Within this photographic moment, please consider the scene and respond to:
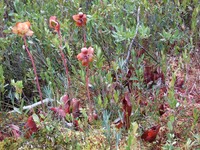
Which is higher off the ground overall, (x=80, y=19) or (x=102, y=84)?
(x=80, y=19)

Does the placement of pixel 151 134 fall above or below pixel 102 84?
below

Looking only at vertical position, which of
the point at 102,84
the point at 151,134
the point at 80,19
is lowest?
the point at 151,134

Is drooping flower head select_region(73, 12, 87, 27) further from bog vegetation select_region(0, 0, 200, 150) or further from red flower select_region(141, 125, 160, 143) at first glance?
red flower select_region(141, 125, 160, 143)

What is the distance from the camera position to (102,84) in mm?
1972

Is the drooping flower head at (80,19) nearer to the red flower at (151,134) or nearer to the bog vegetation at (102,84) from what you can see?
the bog vegetation at (102,84)

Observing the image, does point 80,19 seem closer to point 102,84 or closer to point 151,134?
point 102,84

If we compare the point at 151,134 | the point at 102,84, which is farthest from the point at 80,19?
the point at 151,134

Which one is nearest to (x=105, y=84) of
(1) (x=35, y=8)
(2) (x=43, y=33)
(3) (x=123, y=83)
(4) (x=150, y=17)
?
(3) (x=123, y=83)

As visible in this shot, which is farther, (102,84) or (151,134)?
(102,84)

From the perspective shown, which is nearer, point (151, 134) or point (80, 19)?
point (151, 134)

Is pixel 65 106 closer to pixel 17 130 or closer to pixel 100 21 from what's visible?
pixel 17 130

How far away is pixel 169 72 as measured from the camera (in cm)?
239

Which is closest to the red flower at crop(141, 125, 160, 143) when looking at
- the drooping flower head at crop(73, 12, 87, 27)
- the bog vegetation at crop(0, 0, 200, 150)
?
the bog vegetation at crop(0, 0, 200, 150)

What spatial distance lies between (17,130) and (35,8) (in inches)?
50.7
